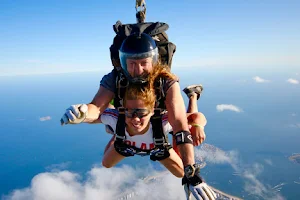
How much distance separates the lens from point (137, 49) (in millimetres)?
2430

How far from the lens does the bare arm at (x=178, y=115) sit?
204 cm

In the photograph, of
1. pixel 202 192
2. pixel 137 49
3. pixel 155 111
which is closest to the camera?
pixel 202 192

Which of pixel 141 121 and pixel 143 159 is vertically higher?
pixel 141 121

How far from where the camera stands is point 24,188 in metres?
74.3

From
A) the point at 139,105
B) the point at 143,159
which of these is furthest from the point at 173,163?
the point at 143,159

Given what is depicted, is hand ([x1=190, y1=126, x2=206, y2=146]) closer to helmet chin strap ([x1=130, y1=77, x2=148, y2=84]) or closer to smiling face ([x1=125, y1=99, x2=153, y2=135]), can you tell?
smiling face ([x1=125, y1=99, x2=153, y2=135])

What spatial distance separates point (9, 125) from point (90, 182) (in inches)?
2927

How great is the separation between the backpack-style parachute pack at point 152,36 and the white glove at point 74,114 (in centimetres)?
98

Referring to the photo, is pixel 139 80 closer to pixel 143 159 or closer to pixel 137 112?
Answer: pixel 137 112

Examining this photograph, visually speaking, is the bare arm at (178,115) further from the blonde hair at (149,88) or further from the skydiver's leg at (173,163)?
the skydiver's leg at (173,163)

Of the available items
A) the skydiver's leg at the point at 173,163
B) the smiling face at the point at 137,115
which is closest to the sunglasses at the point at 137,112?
the smiling face at the point at 137,115

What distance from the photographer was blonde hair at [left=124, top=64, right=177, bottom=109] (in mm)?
2461

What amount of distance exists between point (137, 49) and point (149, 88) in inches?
17.8

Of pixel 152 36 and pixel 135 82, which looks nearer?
pixel 135 82
